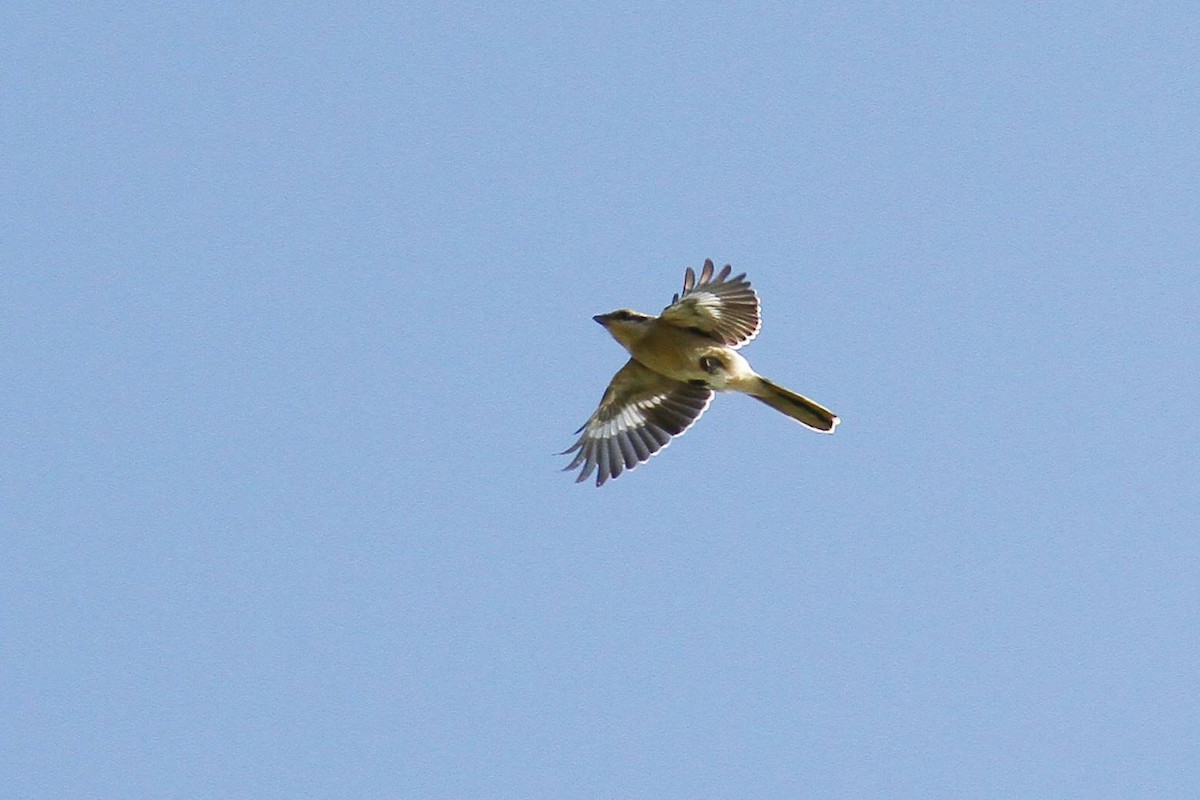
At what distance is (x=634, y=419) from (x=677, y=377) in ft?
2.42

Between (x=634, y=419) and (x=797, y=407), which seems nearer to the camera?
(x=797, y=407)

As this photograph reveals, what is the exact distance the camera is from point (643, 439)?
1389cm

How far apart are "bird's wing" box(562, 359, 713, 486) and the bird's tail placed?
0.79m

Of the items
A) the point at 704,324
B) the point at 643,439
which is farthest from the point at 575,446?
the point at 704,324

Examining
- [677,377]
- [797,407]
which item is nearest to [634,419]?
[677,377]

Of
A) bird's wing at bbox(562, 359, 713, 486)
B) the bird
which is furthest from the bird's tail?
bird's wing at bbox(562, 359, 713, 486)

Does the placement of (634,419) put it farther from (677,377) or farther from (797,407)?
(797,407)

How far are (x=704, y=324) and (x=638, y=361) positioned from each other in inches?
33.6

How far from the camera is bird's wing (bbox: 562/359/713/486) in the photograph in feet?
45.3

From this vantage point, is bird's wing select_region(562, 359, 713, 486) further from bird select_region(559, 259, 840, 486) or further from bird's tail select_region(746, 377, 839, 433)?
bird's tail select_region(746, 377, 839, 433)

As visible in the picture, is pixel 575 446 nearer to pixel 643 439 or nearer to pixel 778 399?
pixel 643 439

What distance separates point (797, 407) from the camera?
13047 millimetres

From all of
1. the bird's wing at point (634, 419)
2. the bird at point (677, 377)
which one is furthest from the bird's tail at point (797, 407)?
the bird's wing at point (634, 419)

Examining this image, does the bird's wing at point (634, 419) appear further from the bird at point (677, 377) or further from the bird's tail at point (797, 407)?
the bird's tail at point (797, 407)
